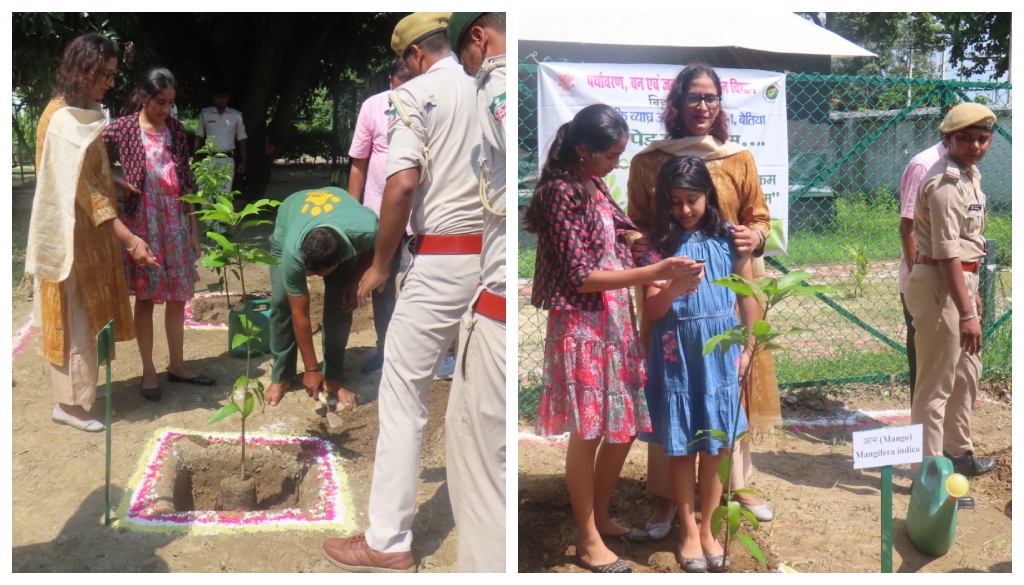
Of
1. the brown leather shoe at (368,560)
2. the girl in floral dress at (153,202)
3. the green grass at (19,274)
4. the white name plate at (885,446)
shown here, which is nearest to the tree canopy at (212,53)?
the girl in floral dress at (153,202)

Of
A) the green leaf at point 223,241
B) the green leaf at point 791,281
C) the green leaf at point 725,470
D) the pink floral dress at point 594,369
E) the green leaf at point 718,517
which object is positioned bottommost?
the green leaf at point 718,517

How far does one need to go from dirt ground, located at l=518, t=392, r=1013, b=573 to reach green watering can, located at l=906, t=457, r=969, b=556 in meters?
0.06

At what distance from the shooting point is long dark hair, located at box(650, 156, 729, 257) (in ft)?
8.05

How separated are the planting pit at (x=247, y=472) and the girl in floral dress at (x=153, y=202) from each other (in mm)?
574

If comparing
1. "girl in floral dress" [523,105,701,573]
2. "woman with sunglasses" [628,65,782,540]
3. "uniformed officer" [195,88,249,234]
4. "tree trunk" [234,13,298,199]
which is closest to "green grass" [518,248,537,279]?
"woman with sunglasses" [628,65,782,540]

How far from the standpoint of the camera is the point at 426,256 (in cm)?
267

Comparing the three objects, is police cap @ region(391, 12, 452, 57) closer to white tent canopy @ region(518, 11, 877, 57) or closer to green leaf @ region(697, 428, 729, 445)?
white tent canopy @ region(518, 11, 877, 57)

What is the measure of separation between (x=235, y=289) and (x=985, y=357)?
4.91m

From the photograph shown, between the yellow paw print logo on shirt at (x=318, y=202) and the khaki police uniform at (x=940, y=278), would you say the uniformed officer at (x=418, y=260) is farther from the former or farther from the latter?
the khaki police uniform at (x=940, y=278)

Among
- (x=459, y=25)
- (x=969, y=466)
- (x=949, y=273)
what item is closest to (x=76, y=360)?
A: (x=459, y=25)

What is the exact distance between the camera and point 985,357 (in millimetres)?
5129

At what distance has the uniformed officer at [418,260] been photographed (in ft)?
8.63

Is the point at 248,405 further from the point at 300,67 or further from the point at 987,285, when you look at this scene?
the point at 987,285

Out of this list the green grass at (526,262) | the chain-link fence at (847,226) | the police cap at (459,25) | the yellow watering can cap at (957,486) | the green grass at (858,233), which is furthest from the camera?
the green grass at (858,233)
